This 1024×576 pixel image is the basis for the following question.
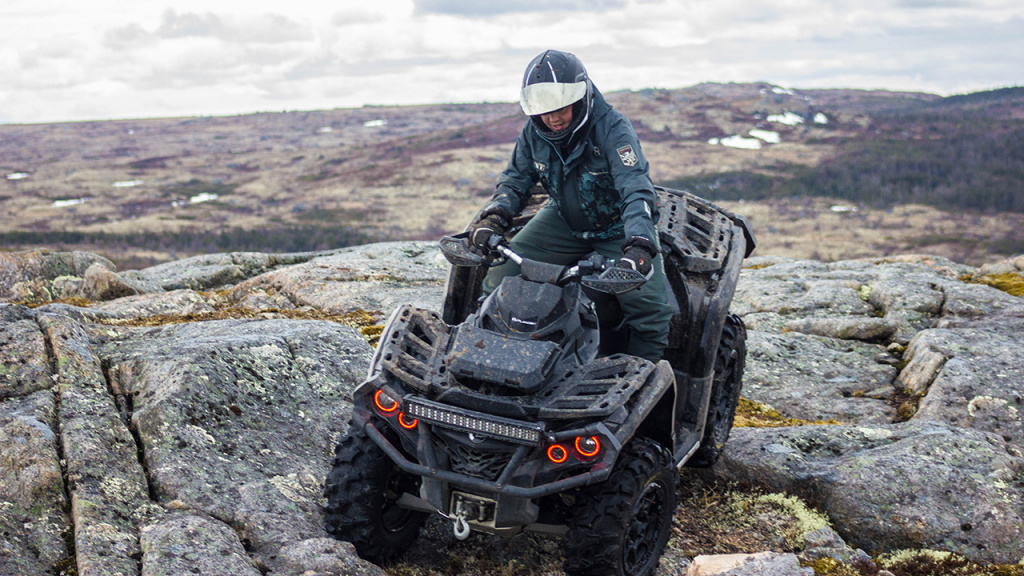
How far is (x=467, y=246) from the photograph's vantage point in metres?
7.70

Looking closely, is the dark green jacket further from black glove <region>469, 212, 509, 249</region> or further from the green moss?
the green moss

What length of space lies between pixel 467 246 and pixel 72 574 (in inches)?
159

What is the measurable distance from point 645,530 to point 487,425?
1731 mm

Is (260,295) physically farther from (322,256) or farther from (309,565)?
(309,565)

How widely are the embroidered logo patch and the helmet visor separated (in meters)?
0.64

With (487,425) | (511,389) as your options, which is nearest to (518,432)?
(487,425)

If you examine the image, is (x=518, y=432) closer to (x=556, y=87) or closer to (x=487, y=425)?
(x=487, y=425)

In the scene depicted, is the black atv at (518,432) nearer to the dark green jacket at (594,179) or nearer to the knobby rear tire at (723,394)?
the dark green jacket at (594,179)

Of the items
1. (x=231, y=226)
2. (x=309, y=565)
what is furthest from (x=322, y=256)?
(x=231, y=226)

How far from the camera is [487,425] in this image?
5781 mm

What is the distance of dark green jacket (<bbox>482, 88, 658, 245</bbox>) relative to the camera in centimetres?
747

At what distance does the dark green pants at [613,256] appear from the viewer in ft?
25.0

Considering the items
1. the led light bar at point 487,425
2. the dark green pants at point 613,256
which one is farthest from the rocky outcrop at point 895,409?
the led light bar at point 487,425

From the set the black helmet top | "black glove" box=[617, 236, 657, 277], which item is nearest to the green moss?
"black glove" box=[617, 236, 657, 277]
